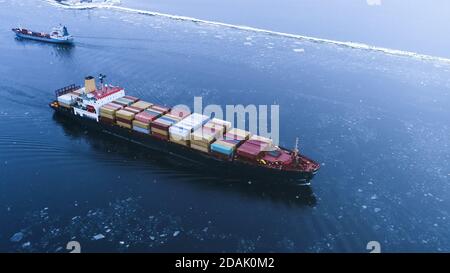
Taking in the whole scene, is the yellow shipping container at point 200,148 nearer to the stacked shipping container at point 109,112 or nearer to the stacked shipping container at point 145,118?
the stacked shipping container at point 145,118

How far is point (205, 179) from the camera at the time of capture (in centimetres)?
4978

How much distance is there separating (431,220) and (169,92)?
52.5m

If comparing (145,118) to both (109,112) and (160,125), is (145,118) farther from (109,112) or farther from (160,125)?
Result: (109,112)

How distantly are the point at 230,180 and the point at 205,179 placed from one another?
139 inches

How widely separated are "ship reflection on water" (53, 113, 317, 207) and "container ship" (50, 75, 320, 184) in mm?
861

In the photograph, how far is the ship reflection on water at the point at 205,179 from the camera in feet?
154

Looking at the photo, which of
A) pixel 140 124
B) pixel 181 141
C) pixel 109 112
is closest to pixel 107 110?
pixel 109 112

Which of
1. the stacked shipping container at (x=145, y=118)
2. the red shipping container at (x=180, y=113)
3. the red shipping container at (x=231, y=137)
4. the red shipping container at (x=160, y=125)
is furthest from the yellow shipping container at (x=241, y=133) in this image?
the stacked shipping container at (x=145, y=118)

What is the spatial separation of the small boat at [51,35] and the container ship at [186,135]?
149ft

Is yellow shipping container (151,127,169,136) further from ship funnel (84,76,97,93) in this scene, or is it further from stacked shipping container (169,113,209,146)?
ship funnel (84,76,97,93)

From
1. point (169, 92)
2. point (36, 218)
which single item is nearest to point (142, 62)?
point (169, 92)

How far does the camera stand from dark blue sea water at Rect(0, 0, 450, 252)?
40.3 m

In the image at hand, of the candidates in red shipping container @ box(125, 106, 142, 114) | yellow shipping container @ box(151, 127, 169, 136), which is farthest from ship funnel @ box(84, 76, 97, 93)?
yellow shipping container @ box(151, 127, 169, 136)

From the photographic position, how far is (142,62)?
298 ft
